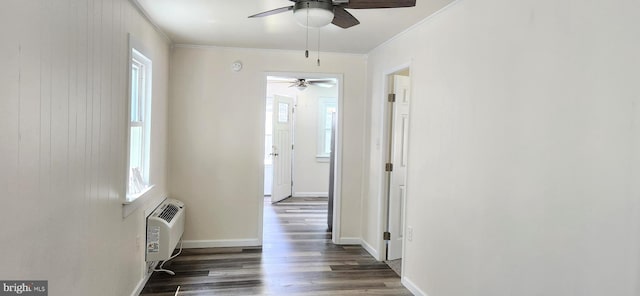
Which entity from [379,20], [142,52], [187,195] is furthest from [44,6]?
[187,195]

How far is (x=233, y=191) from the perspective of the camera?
13.9 ft

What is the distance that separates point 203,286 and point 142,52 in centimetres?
202

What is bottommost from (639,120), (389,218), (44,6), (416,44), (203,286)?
(203,286)

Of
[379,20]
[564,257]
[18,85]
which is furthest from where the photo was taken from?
[379,20]

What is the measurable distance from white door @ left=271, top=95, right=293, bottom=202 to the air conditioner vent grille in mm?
2981

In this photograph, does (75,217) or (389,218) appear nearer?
(75,217)

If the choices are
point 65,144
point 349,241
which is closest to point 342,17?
point 65,144

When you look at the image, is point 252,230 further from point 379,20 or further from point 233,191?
point 379,20

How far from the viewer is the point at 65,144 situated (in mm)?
1677

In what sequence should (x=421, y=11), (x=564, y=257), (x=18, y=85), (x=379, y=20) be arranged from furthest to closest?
(x=379, y=20)
(x=421, y=11)
(x=564, y=257)
(x=18, y=85)

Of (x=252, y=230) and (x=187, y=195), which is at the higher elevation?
(x=187, y=195)

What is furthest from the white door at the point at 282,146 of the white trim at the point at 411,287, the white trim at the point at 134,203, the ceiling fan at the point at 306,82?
the white trim at the point at 411,287

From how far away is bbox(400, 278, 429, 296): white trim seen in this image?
2996 millimetres

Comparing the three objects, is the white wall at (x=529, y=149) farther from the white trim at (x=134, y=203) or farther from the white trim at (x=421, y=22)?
the white trim at (x=134, y=203)
